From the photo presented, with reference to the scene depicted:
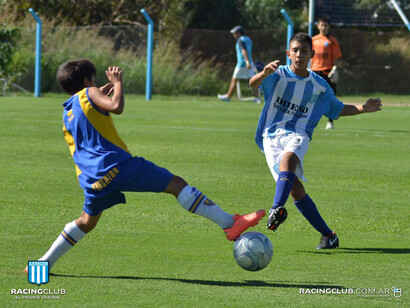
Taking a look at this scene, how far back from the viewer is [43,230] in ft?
23.1

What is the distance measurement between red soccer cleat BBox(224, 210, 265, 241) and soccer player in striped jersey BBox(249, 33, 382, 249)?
1.23 m

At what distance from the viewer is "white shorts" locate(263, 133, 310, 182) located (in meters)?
6.84

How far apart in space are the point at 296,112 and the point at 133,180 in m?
2.21

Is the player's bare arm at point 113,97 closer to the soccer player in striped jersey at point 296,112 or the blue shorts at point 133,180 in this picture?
the blue shorts at point 133,180

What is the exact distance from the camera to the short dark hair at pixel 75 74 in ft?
18.7

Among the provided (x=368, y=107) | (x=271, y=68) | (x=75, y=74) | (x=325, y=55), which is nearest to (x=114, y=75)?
(x=75, y=74)

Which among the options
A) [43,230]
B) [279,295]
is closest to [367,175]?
[43,230]

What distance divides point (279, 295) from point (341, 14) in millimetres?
29701

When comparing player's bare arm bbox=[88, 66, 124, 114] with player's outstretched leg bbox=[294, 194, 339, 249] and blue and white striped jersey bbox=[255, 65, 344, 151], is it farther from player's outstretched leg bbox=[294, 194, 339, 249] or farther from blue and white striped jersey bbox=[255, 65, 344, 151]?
player's outstretched leg bbox=[294, 194, 339, 249]

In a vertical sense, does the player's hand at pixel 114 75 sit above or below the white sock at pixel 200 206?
above

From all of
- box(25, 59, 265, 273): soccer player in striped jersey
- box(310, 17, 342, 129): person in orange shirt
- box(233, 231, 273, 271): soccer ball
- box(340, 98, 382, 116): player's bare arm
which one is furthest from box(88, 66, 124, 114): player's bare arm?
box(310, 17, 342, 129): person in orange shirt

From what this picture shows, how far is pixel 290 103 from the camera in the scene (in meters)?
7.15

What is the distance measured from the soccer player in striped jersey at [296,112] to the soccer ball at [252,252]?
1276 millimetres

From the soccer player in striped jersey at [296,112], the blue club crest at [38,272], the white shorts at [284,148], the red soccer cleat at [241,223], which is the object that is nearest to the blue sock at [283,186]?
the soccer player in striped jersey at [296,112]
